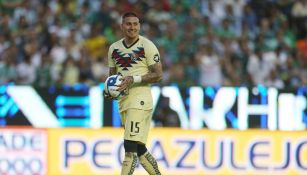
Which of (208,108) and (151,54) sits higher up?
(151,54)

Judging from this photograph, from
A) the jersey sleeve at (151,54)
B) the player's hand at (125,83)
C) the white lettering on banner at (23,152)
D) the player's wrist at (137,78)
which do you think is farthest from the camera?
the white lettering on banner at (23,152)

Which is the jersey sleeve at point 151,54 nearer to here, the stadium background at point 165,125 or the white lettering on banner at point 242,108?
the stadium background at point 165,125

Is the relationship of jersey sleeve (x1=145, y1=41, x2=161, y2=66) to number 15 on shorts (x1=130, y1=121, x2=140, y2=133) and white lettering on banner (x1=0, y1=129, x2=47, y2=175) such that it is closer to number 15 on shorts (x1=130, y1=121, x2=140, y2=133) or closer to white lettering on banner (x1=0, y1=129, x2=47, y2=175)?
number 15 on shorts (x1=130, y1=121, x2=140, y2=133)

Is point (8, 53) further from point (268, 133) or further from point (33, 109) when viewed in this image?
point (268, 133)

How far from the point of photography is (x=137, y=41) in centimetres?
1170

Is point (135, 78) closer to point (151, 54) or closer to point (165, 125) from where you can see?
point (151, 54)

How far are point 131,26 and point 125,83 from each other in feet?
2.19

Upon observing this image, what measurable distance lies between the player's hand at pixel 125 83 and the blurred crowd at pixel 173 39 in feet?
23.3

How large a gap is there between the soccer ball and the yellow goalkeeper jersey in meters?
0.21

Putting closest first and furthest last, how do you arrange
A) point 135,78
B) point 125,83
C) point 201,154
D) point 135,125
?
point 125,83 → point 135,78 → point 135,125 → point 201,154

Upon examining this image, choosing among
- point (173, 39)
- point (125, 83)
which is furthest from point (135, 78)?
point (173, 39)

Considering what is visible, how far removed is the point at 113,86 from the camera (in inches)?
Answer: 450

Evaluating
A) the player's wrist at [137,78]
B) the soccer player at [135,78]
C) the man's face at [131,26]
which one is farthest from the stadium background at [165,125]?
the man's face at [131,26]

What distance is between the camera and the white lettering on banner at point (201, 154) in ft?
50.6
